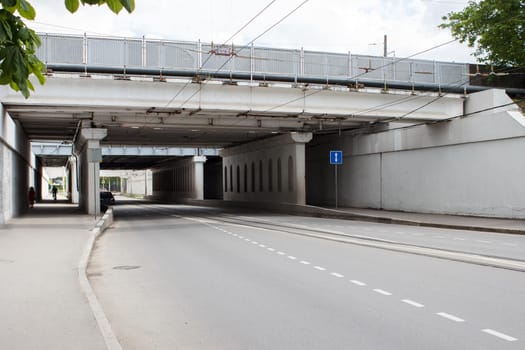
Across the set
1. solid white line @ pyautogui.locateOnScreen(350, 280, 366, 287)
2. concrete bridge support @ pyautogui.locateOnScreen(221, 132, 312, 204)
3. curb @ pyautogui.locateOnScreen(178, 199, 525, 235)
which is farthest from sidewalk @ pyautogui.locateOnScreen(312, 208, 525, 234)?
solid white line @ pyautogui.locateOnScreen(350, 280, 366, 287)

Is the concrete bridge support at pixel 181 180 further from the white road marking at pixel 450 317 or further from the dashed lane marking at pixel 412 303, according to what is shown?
the white road marking at pixel 450 317

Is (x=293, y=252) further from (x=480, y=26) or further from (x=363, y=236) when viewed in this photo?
(x=480, y=26)

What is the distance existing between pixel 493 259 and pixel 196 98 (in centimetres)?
1807

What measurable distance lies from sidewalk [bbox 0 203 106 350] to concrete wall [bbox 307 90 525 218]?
17.5 metres

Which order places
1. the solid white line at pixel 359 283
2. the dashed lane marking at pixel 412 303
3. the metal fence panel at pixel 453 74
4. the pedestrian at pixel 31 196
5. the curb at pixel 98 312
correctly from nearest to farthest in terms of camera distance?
the curb at pixel 98 312
the dashed lane marking at pixel 412 303
the solid white line at pixel 359 283
the metal fence panel at pixel 453 74
the pedestrian at pixel 31 196

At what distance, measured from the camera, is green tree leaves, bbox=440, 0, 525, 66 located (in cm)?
3259

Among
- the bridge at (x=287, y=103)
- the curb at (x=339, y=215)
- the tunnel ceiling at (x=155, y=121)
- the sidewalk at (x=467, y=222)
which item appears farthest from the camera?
the tunnel ceiling at (x=155, y=121)

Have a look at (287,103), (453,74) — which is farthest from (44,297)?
(453,74)

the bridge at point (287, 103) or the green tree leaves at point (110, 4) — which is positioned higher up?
the bridge at point (287, 103)

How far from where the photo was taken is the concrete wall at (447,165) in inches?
944

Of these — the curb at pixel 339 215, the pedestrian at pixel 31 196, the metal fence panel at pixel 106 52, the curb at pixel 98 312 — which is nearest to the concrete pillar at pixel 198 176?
the curb at pixel 339 215

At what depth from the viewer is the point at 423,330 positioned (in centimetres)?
618

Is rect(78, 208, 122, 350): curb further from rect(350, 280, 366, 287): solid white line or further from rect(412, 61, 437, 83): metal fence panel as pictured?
rect(412, 61, 437, 83): metal fence panel

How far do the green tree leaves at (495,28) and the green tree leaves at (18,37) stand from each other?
107 feet
